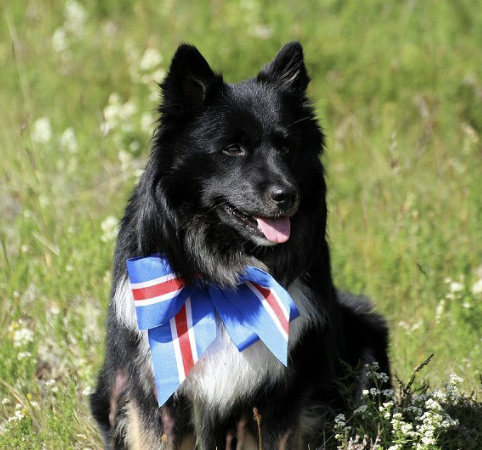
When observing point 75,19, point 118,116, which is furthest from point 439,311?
point 75,19

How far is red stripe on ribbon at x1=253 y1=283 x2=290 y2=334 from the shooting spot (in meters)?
2.96

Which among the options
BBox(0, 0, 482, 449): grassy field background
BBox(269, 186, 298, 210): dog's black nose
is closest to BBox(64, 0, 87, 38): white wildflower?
BBox(0, 0, 482, 449): grassy field background

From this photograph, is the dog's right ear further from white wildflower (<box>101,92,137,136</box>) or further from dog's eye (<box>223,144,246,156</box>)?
white wildflower (<box>101,92,137,136</box>)

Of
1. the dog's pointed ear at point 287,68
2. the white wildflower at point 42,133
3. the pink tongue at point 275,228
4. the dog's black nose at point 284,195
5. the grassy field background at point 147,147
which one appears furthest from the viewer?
the white wildflower at point 42,133

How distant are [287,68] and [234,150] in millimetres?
490

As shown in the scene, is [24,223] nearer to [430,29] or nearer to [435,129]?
[435,129]

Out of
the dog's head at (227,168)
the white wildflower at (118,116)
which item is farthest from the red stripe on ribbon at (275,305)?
the white wildflower at (118,116)

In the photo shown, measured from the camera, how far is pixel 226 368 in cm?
305

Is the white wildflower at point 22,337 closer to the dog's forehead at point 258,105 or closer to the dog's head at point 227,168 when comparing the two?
the dog's head at point 227,168

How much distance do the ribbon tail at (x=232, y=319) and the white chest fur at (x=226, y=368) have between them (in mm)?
71

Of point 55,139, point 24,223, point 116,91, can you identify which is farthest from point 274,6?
point 24,223

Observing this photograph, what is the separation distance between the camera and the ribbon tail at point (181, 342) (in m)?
2.92

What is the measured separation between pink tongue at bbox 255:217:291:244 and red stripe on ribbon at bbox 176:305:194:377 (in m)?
0.45

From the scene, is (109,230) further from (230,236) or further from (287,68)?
(287,68)
